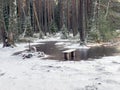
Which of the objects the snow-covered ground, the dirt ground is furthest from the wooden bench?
the snow-covered ground

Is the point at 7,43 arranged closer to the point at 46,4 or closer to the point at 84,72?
the point at 84,72

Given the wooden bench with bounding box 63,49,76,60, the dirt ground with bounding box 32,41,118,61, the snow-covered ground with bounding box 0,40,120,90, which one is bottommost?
the dirt ground with bounding box 32,41,118,61

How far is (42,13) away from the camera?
45938 millimetres

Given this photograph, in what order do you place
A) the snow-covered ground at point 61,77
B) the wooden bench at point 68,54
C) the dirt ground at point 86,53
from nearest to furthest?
the snow-covered ground at point 61,77, the wooden bench at point 68,54, the dirt ground at point 86,53

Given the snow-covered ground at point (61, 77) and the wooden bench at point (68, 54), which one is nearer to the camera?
the snow-covered ground at point (61, 77)

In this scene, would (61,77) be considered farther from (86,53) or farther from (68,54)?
(86,53)

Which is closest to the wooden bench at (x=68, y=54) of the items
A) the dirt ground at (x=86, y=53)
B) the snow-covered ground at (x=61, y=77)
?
the dirt ground at (x=86, y=53)

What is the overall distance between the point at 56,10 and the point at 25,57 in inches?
1485

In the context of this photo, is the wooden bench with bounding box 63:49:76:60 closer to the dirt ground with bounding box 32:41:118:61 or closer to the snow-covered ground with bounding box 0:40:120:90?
the dirt ground with bounding box 32:41:118:61

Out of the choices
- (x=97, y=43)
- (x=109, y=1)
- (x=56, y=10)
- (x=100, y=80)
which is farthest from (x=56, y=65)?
(x=56, y=10)

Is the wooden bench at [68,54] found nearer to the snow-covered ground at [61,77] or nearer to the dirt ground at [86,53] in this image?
the dirt ground at [86,53]

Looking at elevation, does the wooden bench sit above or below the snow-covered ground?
below

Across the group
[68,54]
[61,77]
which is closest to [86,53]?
[68,54]

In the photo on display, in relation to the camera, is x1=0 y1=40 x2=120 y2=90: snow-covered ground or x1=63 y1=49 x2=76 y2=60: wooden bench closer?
x1=0 y1=40 x2=120 y2=90: snow-covered ground
